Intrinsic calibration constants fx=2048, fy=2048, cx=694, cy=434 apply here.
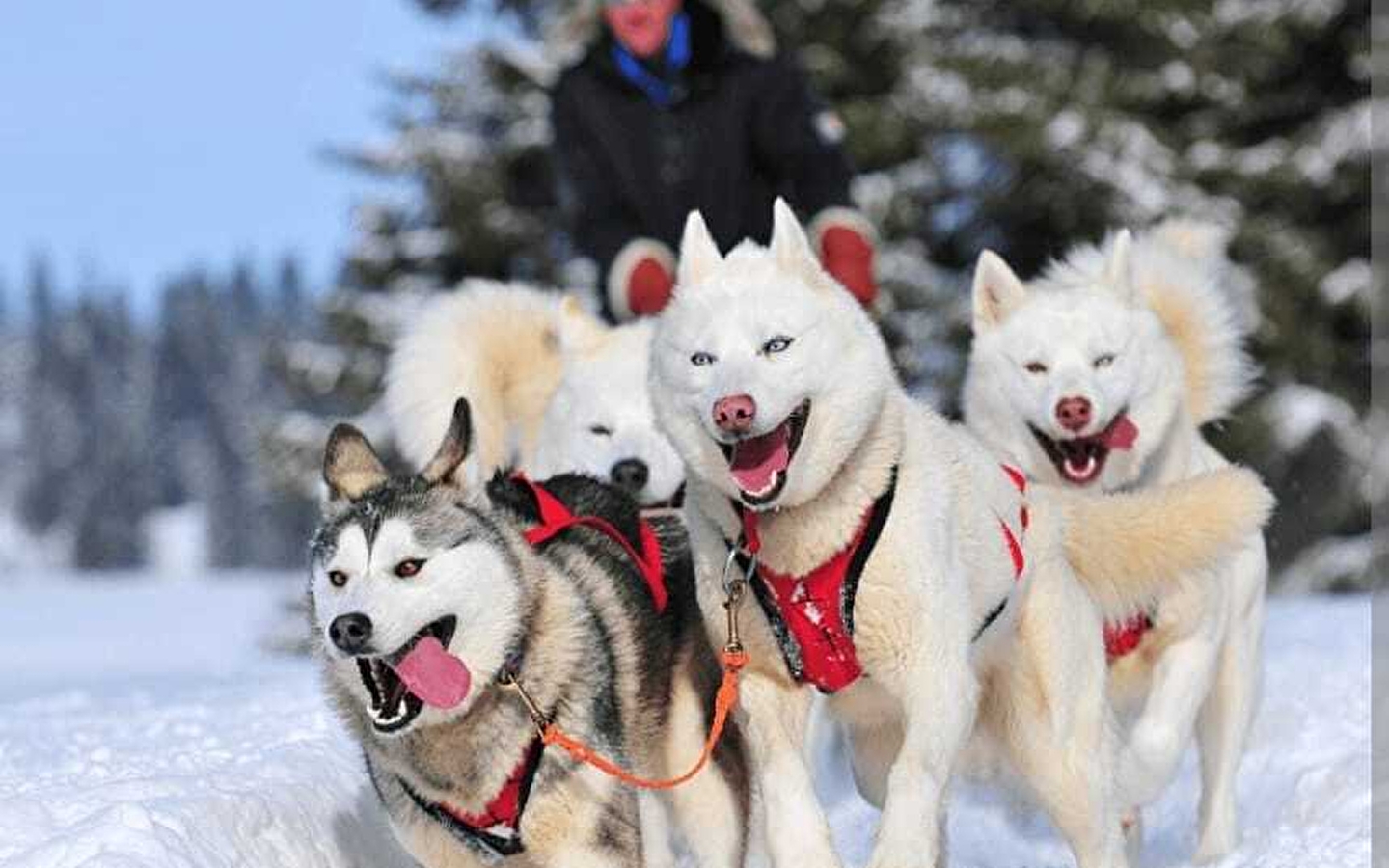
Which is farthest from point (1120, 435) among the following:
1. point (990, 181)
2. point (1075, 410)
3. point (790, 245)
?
point (990, 181)

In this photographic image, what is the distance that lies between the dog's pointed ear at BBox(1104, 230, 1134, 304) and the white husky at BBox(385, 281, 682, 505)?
132 cm

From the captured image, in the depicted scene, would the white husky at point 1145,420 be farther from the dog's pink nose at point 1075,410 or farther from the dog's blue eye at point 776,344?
the dog's blue eye at point 776,344

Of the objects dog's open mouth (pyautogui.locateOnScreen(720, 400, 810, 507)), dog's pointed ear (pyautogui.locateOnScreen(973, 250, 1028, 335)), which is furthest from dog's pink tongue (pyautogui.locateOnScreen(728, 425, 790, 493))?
dog's pointed ear (pyautogui.locateOnScreen(973, 250, 1028, 335))

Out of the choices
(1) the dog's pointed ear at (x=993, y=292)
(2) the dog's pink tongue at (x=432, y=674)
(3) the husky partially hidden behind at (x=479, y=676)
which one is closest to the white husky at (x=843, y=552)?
(3) the husky partially hidden behind at (x=479, y=676)

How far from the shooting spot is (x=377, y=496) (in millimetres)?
3992

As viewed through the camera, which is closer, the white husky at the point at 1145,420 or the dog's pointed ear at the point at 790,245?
the dog's pointed ear at the point at 790,245

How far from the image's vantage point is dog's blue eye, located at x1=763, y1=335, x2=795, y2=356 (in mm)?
3938

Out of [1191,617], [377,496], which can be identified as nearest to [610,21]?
[1191,617]

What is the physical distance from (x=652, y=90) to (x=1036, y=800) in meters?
3.23

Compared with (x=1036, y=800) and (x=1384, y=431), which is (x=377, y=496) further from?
(x=1384, y=431)

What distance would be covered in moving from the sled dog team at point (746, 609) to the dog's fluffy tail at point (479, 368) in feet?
3.08

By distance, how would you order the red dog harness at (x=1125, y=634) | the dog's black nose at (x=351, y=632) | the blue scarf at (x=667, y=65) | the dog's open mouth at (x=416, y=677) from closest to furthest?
the dog's black nose at (x=351, y=632)
the dog's open mouth at (x=416, y=677)
the red dog harness at (x=1125, y=634)
the blue scarf at (x=667, y=65)

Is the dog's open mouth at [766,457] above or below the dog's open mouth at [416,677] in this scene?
above

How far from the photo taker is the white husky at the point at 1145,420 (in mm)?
5430
